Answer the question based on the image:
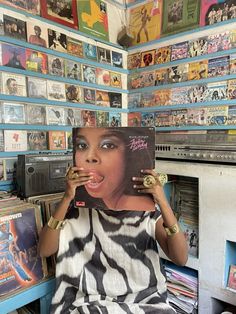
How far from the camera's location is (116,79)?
1824mm

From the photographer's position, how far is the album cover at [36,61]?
136cm

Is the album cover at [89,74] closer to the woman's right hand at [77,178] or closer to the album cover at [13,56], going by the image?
the album cover at [13,56]

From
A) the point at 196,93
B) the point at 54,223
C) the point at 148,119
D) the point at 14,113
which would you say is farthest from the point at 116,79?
the point at 54,223

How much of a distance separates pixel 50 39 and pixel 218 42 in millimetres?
876

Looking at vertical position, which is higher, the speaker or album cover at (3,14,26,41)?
the speaker

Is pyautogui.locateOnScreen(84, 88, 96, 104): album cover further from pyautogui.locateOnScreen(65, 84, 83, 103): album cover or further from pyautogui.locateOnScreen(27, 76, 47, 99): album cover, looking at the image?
pyautogui.locateOnScreen(27, 76, 47, 99): album cover

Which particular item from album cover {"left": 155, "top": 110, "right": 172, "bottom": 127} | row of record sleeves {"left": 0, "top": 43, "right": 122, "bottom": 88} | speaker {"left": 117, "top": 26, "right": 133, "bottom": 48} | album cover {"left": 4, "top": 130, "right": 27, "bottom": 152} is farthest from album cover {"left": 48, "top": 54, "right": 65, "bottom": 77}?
album cover {"left": 155, "top": 110, "right": 172, "bottom": 127}

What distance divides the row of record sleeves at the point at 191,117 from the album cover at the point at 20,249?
0.94 m

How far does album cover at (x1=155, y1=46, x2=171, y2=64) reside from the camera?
5.43 ft

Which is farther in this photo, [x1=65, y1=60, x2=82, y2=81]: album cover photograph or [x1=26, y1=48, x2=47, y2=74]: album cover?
[x1=65, y1=60, x2=82, y2=81]: album cover photograph

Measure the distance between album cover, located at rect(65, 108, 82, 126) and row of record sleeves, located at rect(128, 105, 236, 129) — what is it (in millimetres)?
435

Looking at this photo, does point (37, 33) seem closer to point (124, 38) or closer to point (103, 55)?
point (103, 55)

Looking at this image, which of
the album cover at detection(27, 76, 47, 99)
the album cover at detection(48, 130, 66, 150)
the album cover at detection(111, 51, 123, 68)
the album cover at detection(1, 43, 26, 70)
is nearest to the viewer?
the album cover at detection(1, 43, 26, 70)

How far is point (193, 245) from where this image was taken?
4.51 ft
